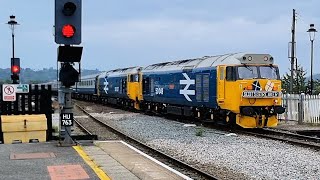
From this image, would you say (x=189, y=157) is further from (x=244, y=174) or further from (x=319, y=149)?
(x=319, y=149)

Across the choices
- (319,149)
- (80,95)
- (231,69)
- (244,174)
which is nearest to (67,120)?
(244,174)

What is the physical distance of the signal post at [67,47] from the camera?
12.2 metres

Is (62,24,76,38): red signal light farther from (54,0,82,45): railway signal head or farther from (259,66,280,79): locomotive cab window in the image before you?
(259,66,280,79): locomotive cab window

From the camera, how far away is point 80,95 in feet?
229

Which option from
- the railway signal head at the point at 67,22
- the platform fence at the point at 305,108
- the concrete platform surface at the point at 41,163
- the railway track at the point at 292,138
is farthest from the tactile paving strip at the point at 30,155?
the platform fence at the point at 305,108

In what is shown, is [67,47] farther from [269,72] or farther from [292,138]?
[269,72]

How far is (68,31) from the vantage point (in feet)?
40.2

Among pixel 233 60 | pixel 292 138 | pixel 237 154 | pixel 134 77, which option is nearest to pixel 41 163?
pixel 237 154

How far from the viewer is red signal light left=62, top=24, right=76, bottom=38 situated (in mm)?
12227

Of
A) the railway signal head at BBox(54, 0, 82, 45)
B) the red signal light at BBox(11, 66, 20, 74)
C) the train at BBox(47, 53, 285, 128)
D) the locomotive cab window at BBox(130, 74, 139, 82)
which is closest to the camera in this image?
the railway signal head at BBox(54, 0, 82, 45)

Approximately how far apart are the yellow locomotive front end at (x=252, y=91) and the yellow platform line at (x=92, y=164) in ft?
26.9

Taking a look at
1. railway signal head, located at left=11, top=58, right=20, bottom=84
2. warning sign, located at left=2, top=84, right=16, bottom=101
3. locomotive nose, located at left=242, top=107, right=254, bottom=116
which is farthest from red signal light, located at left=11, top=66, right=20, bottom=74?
locomotive nose, located at left=242, top=107, right=254, bottom=116

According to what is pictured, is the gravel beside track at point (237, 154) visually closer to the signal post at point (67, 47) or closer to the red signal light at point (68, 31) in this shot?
the signal post at point (67, 47)

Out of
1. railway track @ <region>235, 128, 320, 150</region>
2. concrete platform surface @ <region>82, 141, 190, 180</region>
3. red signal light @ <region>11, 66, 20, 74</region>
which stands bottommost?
railway track @ <region>235, 128, 320, 150</region>
